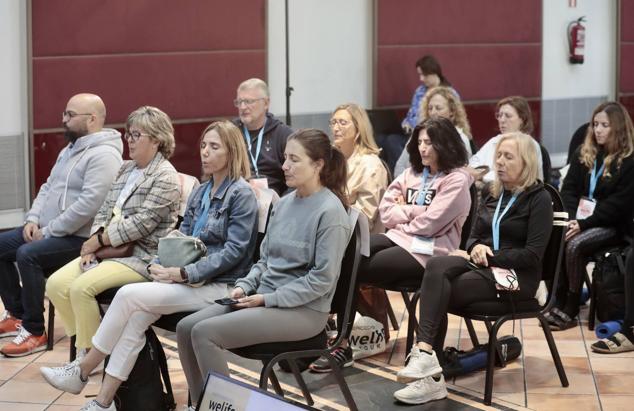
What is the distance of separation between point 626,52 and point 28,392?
8.05 m

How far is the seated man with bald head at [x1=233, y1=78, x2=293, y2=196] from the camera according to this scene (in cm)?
591

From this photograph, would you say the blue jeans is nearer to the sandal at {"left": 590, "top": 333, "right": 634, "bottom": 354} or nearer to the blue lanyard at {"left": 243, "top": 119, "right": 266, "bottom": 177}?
the blue lanyard at {"left": 243, "top": 119, "right": 266, "bottom": 177}

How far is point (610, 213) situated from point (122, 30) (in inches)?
140

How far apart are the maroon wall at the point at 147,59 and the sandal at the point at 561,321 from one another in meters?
3.14

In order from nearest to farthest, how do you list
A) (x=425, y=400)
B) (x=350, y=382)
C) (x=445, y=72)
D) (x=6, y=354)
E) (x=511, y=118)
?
1. (x=425, y=400)
2. (x=350, y=382)
3. (x=6, y=354)
4. (x=511, y=118)
5. (x=445, y=72)

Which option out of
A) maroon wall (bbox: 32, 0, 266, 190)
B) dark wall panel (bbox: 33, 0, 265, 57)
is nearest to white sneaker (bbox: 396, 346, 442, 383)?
maroon wall (bbox: 32, 0, 266, 190)

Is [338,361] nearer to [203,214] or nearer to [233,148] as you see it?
[203,214]

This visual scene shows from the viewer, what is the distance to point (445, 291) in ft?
15.5

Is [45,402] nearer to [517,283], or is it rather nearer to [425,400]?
[425,400]

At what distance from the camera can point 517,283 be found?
477 centimetres

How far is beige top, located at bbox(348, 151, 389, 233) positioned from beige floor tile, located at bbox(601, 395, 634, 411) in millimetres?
1423

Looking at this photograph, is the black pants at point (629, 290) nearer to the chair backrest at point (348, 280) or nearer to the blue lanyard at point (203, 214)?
the chair backrest at point (348, 280)

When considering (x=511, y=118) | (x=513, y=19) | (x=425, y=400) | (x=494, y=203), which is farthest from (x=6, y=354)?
(x=513, y=19)

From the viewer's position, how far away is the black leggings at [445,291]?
15.5 feet
